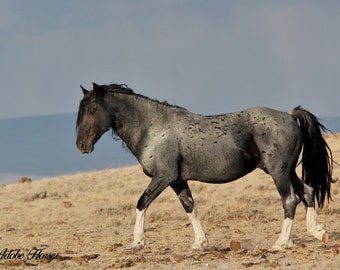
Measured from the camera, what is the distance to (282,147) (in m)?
11.4

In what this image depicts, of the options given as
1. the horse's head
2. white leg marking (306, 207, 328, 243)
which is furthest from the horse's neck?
white leg marking (306, 207, 328, 243)

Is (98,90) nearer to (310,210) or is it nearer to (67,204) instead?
(310,210)

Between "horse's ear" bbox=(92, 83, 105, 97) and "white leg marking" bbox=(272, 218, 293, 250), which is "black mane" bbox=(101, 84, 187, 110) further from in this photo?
"white leg marking" bbox=(272, 218, 293, 250)

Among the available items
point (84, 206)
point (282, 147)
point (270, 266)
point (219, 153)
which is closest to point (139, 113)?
point (219, 153)

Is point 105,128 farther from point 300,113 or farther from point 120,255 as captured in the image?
point 300,113

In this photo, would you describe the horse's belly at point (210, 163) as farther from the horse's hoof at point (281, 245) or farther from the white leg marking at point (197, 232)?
the horse's hoof at point (281, 245)

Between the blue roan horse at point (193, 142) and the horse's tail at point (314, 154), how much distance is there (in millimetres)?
83

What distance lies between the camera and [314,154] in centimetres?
1205

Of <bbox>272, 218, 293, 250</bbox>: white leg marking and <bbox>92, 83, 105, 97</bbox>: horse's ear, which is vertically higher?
<bbox>92, 83, 105, 97</bbox>: horse's ear

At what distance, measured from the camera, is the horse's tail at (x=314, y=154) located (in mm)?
11867

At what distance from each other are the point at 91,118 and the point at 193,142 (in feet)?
5.42

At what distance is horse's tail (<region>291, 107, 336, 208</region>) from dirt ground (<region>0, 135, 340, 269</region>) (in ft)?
3.27

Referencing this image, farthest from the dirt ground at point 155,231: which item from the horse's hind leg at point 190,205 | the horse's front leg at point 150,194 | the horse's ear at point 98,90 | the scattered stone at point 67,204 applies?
the horse's ear at point 98,90

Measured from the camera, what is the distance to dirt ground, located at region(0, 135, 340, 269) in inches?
422
